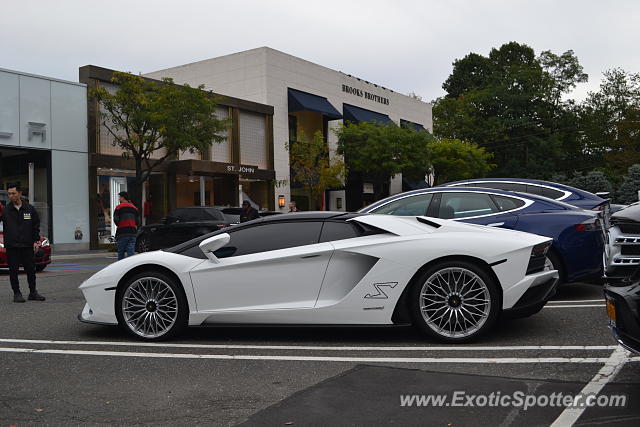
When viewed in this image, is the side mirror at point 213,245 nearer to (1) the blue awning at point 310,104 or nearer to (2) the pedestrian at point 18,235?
(2) the pedestrian at point 18,235

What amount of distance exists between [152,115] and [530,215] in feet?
61.1

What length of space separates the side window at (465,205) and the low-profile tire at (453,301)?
2.69 meters

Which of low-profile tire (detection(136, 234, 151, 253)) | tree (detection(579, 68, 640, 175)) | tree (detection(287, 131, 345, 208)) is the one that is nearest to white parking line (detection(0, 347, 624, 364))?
low-profile tire (detection(136, 234, 151, 253))

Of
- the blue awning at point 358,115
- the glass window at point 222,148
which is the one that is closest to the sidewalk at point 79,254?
the glass window at point 222,148

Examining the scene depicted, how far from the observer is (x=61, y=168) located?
81.0 feet

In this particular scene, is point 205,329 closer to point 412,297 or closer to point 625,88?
point 412,297

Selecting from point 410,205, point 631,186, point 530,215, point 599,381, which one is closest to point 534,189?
point 530,215

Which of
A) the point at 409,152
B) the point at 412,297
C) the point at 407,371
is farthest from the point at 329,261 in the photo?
the point at 409,152

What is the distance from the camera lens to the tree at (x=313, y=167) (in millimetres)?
35156

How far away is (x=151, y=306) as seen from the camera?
6.00 meters

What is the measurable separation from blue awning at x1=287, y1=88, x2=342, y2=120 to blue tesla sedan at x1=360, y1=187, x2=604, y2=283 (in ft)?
92.4

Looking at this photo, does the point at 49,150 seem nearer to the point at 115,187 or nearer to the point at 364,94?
the point at 115,187

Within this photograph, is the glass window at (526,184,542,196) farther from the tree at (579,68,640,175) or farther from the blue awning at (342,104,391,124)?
the tree at (579,68,640,175)

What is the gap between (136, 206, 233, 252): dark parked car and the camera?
55.5 ft
